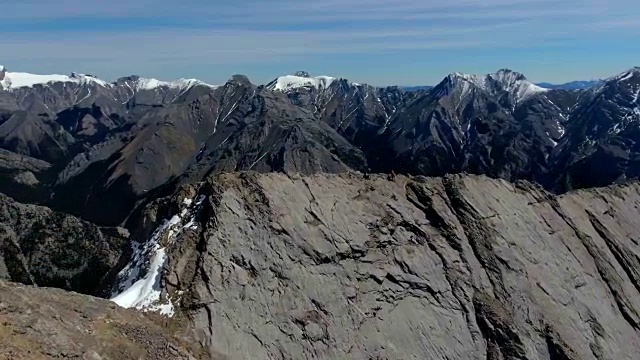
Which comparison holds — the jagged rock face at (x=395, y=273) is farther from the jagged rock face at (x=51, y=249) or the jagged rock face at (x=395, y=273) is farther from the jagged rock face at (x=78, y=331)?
the jagged rock face at (x=51, y=249)

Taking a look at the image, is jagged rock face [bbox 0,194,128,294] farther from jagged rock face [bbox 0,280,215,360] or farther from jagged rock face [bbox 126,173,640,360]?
jagged rock face [bbox 0,280,215,360]

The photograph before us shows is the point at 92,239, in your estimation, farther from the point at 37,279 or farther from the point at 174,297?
the point at 174,297

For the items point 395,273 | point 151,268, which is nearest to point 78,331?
point 151,268

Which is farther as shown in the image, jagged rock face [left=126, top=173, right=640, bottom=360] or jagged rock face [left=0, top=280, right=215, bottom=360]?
jagged rock face [left=126, top=173, right=640, bottom=360]

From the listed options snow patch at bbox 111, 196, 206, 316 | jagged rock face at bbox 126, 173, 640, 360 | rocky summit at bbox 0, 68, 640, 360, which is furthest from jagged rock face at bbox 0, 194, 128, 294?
jagged rock face at bbox 126, 173, 640, 360

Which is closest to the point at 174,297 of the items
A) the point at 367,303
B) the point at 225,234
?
the point at 225,234
